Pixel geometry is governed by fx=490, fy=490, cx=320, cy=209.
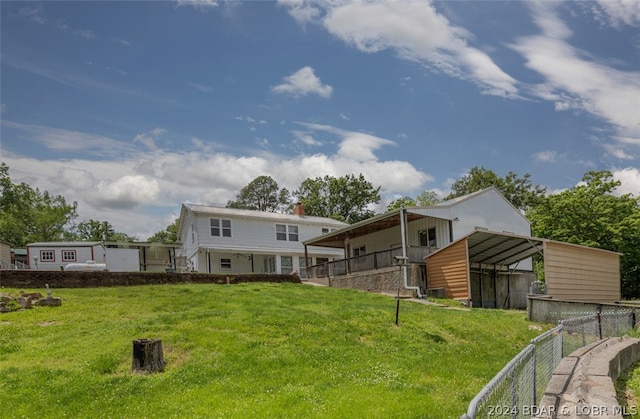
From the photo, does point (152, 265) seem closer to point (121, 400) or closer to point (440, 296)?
point (440, 296)

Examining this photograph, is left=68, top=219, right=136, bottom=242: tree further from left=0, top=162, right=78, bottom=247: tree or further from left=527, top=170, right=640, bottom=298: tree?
left=527, top=170, right=640, bottom=298: tree

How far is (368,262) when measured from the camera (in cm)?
2555

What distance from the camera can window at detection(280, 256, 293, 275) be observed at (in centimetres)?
3569

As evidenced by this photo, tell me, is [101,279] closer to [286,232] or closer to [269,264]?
[269,264]

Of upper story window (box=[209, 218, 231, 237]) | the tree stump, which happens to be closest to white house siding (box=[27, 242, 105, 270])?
upper story window (box=[209, 218, 231, 237])

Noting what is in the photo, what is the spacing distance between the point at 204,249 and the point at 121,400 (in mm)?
25958

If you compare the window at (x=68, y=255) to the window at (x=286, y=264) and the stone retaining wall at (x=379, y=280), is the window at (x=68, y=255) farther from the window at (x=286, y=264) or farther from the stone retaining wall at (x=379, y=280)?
the stone retaining wall at (x=379, y=280)

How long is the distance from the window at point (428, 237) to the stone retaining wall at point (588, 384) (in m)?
17.2

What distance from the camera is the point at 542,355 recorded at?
6.11 metres

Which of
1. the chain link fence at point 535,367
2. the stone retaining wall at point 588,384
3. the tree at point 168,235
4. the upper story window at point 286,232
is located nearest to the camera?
the chain link fence at point 535,367

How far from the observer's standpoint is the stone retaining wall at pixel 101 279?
780 inches

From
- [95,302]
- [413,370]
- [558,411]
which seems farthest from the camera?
[95,302]

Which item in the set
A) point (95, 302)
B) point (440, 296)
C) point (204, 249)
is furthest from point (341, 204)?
point (95, 302)

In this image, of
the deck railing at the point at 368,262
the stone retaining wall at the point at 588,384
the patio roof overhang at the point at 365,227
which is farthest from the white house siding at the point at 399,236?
the stone retaining wall at the point at 588,384
